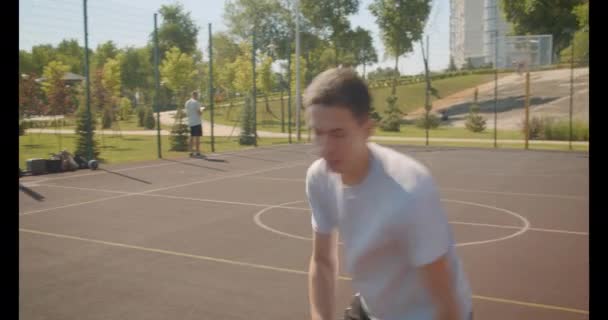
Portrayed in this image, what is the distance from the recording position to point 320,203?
2062mm

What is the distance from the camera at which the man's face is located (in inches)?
68.9

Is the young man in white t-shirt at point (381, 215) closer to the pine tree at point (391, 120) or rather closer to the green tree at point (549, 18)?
the pine tree at point (391, 120)

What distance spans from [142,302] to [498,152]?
1557cm

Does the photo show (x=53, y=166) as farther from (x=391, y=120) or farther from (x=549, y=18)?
(x=549, y=18)

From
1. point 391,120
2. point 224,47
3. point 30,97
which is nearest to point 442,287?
point 30,97

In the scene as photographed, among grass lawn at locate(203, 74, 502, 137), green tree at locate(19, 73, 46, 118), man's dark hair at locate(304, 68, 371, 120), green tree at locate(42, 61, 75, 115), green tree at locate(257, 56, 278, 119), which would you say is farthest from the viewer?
grass lawn at locate(203, 74, 502, 137)

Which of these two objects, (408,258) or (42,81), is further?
(42,81)

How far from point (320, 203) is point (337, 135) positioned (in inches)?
15.0

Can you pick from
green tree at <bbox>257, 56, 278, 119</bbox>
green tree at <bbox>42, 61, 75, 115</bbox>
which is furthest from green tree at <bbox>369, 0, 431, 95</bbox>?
green tree at <bbox>42, 61, 75, 115</bbox>

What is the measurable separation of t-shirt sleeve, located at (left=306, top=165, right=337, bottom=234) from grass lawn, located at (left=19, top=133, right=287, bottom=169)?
14.9 metres

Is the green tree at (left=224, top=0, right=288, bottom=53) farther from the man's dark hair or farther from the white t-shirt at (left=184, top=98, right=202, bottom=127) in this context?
the man's dark hair
